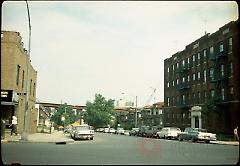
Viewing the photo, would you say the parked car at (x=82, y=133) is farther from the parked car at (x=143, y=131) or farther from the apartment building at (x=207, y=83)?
the apartment building at (x=207, y=83)

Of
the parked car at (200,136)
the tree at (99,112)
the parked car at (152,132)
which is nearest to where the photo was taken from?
the parked car at (200,136)

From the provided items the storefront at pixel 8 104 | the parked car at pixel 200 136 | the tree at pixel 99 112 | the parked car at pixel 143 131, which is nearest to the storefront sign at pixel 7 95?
the storefront at pixel 8 104

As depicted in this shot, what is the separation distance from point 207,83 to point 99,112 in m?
73.1

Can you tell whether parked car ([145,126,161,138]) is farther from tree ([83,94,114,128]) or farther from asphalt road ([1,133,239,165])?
tree ([83,94,114,128])

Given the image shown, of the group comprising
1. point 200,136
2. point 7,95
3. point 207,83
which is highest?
point 207,83

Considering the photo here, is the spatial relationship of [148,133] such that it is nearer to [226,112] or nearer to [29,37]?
[226,112]

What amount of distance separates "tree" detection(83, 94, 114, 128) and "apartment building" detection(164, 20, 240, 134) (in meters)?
53.2

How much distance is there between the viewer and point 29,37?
29609mm

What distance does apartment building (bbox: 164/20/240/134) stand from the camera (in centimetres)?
4762

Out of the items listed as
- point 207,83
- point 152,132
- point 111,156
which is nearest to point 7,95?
point 111,156

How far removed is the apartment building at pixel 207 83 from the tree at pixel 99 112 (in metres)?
53.2

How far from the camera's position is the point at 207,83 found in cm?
5591

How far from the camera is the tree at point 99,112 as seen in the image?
125 metres

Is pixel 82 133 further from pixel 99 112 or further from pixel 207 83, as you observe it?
pixel 99 112
